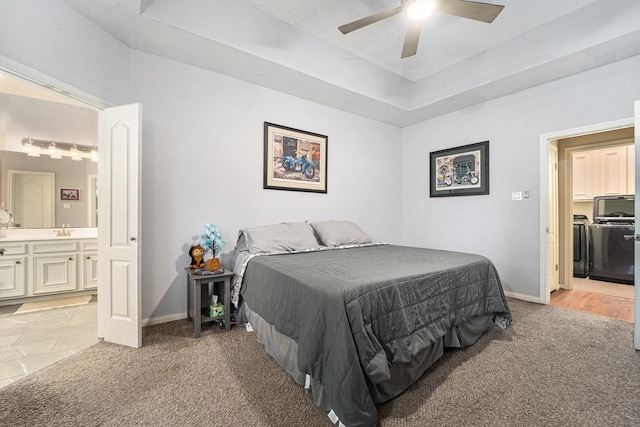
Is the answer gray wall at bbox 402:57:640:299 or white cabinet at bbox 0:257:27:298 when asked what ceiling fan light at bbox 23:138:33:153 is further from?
gray wall at bbox 402:57:640:299

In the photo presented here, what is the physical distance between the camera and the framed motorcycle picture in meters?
3.40

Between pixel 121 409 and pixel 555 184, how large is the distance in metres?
5.18

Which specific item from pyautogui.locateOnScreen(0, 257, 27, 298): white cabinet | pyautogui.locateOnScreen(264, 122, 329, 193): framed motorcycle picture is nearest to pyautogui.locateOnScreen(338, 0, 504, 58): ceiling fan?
pyautogui.locateOnScreen(264, 122, 329, 193): framed motorcycle picture

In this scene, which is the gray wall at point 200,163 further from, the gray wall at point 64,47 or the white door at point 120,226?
the white door at point 120,226

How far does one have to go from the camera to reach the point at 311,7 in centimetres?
264

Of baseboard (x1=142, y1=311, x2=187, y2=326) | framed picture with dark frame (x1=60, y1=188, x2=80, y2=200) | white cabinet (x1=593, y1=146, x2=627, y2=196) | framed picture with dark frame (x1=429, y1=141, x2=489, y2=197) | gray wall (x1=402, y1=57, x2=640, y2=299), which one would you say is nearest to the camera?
baseboard (x1=142, y1=311, x2=187, y2=326)

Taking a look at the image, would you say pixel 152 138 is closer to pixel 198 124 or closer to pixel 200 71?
pixel 198 124

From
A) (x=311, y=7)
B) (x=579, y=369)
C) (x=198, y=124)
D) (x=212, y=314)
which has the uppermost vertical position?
(x=311, y=7)

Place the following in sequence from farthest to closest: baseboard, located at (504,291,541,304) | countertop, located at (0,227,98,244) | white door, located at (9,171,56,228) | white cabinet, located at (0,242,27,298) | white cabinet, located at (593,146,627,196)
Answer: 1. white cabinet, located at (593,146,627,196)
2. white door, located at (9,171,56,228)
3. baseboard, located at (504,291,541,304)
4. countertop, located at (0,227,98,244)
5. white cabinet, located at (0,242,27,298)

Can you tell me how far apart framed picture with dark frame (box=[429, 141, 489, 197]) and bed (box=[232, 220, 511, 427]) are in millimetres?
1786

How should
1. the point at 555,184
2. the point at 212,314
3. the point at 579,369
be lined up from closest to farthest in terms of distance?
the point at 579,369
the point at 212,314
the point at 555,184

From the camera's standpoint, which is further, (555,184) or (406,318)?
(555,184)

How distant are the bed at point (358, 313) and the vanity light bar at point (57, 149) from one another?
2979 mm

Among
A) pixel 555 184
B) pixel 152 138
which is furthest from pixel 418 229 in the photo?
pixel 152 138
